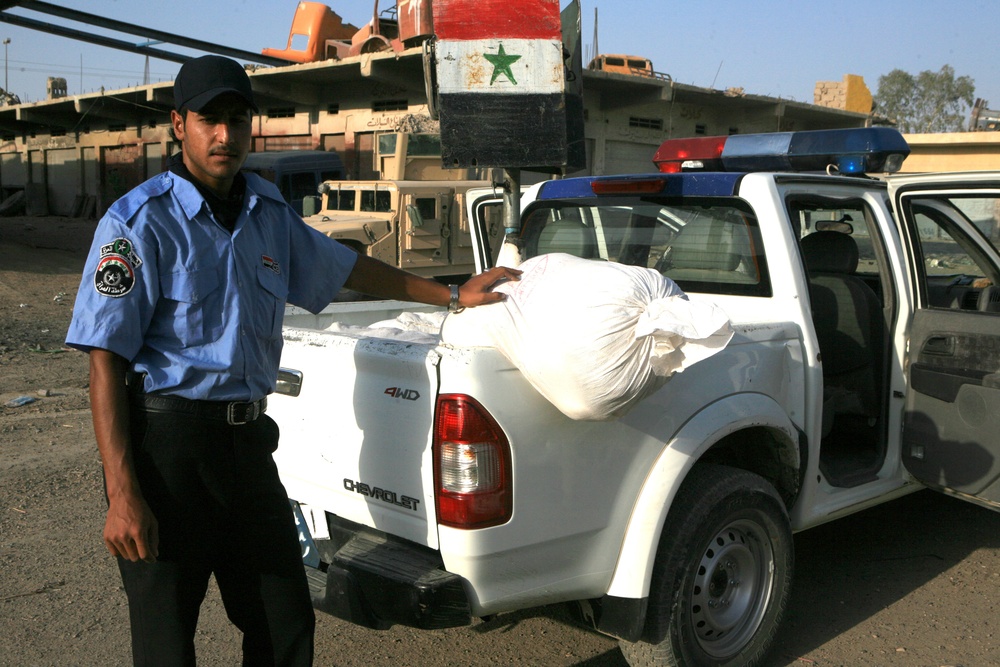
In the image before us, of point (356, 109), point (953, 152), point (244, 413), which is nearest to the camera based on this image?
point (244, 413)

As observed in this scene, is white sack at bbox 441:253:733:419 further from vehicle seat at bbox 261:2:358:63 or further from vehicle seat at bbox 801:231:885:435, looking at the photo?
vehicle seat at bbox 261:2:358:63

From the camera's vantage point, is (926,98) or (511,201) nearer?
(511,201)

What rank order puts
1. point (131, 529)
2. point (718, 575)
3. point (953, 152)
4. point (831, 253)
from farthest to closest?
point (953, 152)
point (831, 253)
point (718, 575)
point (131, 529)

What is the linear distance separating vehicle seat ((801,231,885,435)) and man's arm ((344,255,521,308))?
71.7 inches

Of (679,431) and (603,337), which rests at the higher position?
(603,337)

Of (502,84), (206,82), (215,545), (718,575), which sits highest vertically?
(502,84)

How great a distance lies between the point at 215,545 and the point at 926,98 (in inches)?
2521

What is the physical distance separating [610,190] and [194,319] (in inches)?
82.2

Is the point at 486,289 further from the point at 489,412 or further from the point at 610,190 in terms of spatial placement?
the point at 610,190

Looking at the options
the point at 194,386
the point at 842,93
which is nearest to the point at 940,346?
the point at 194,386

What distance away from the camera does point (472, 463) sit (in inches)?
94.8

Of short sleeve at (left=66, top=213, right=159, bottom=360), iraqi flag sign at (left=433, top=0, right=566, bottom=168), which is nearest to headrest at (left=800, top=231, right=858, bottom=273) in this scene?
iraqi flag sign at (left=433, top=0, right=566, bottom=168)

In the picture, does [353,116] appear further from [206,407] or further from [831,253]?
[206,407]

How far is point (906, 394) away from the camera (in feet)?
12.0
